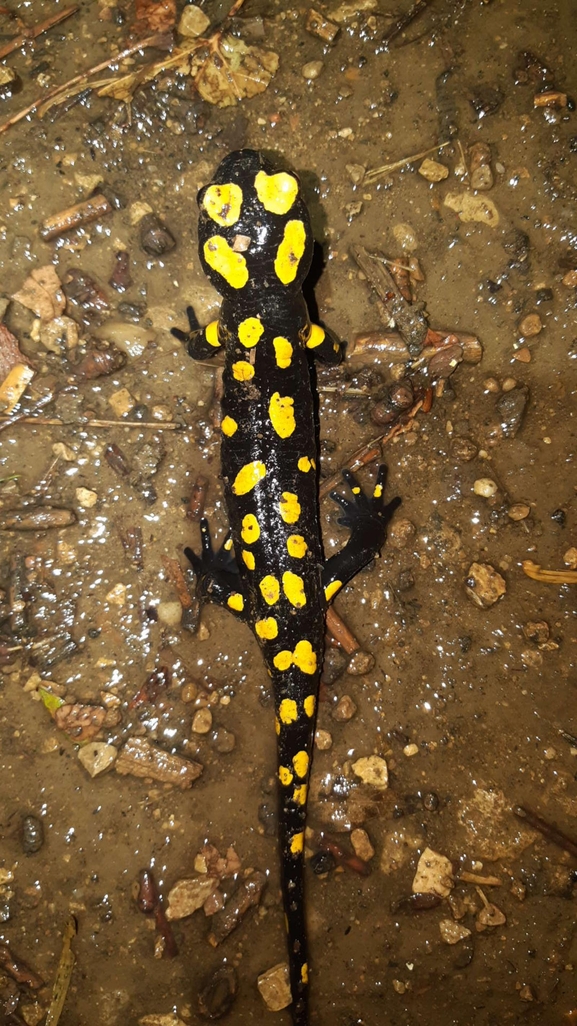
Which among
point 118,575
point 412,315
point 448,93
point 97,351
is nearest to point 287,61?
point 448,93

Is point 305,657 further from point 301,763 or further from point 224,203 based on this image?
point 224,203

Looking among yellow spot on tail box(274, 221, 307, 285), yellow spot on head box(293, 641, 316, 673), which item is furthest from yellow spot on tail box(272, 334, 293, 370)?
yellow spot on head box(293, 641, 316, 673)

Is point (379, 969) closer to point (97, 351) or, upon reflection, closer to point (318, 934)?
point (318, 934)

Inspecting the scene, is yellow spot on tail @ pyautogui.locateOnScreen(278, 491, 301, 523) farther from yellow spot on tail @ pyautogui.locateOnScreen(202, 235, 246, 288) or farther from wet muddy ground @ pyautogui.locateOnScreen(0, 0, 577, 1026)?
yellow spot on tail @ pyautogui.locateOnScreen(202, 235, 246, 288)

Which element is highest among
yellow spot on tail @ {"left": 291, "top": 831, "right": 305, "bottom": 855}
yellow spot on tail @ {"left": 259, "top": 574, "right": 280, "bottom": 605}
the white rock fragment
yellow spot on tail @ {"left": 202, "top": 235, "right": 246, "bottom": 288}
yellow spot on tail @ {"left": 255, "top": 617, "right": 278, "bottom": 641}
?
yellow spot on tail @ {"left": 202, "top": 235, "right": 246, "bottom": 288}

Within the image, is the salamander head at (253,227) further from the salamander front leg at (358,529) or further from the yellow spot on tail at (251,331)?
the salamander front leg at (358,529)

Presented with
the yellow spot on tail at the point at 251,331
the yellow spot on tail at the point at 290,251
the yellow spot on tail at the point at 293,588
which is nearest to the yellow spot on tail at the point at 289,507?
the yellow spot on tail at the point at 293,588
